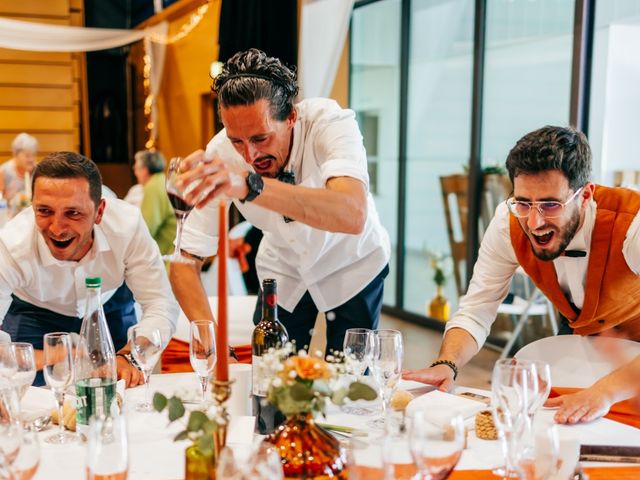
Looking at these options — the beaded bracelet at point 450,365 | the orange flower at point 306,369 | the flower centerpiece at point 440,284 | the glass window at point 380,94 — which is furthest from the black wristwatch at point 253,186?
the glass window at point 380,94

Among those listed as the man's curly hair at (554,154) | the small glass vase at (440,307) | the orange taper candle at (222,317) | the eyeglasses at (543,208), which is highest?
the man's curly hair at (554,154)

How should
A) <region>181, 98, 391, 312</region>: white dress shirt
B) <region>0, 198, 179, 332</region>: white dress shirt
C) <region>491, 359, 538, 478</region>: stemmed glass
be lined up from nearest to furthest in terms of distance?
1. <region>491, 359, 538, 478</region>: stemmed glass
2. <region>181, 98, 391, 312</region>: white dress shirt
3. <region>0, 198, 179, 332</region>: white dress shirt

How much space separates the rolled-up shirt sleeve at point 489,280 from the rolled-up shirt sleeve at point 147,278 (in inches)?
37.2

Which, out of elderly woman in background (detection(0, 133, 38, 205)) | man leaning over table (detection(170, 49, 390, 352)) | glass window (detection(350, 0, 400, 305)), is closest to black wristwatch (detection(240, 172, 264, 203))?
man leaning over table (detection(170, 49, 390, 352))

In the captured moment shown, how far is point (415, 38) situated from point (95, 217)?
4.70 meters

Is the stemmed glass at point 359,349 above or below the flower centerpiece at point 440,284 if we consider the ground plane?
above

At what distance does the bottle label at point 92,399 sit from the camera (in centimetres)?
162

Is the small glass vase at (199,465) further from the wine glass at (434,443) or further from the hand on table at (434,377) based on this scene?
the hand on table at (434,377)

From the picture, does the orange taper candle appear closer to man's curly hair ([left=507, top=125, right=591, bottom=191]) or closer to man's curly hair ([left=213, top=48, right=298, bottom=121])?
man's curly hair ([left=213, top=48, right=298, bottom=121])

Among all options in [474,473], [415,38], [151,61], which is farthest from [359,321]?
[151,61]

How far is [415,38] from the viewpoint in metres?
6.63

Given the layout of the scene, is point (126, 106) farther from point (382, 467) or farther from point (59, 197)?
point (382, 467)

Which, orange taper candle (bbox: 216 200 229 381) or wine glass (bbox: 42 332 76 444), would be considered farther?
wine glass (bbox: 42 332 76 444)

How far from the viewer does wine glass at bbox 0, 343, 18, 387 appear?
5.43 ft
